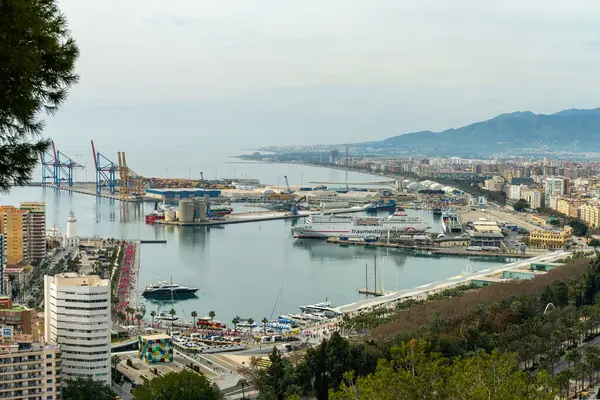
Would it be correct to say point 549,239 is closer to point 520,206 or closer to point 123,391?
point 520,206

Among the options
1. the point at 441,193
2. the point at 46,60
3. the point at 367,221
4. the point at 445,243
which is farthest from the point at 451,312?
the point at 441,193

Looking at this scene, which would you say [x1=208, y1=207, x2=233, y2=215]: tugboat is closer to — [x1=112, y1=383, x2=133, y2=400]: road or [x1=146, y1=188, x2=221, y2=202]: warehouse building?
[x1=146, y1=188, x2=221, y2=202]: warehouse building

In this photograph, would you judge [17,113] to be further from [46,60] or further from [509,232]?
[509,232]

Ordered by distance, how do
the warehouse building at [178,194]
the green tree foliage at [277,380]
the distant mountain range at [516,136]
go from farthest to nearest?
the distant mountain range at [516,136] < the warehouse building at [178,194] < the green tree foliage at [277,380]

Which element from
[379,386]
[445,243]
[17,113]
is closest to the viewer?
[17,113]

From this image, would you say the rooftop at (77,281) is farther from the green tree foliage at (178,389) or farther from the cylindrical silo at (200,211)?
the cylindrical silo at (200,211)

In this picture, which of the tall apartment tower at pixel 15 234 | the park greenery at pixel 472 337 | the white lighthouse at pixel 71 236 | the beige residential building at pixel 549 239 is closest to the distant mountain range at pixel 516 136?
the beige residential building at pixel 549 239
